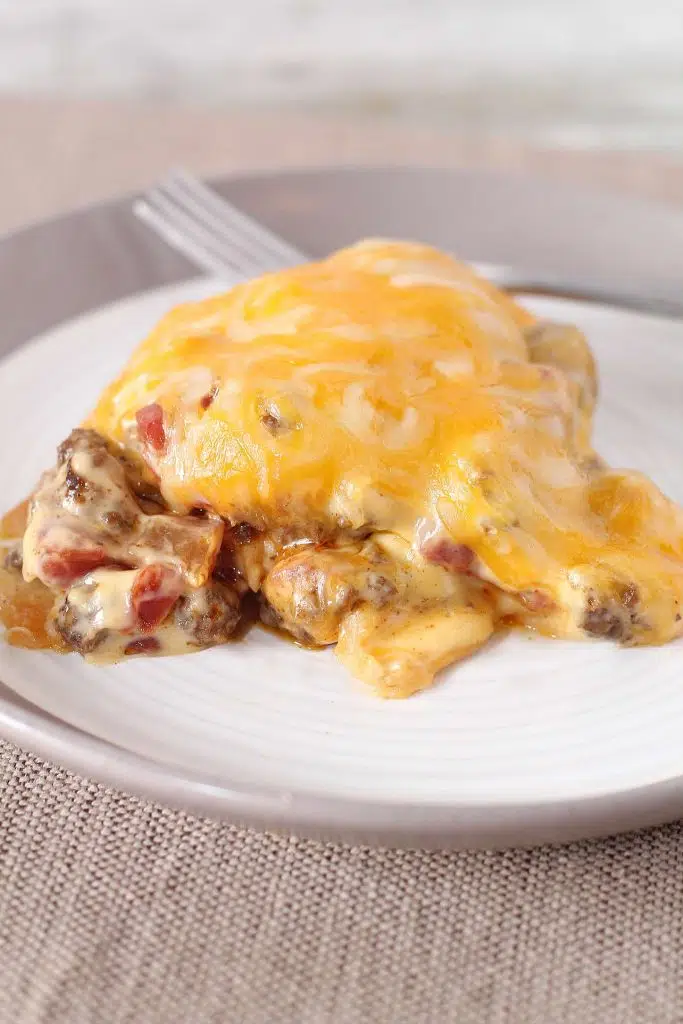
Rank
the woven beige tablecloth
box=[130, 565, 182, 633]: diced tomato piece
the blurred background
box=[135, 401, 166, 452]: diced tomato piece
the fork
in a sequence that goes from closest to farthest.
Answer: the woven beige tablecloth < box=[130, 565, 182, 633]: diced tomato piece < box=[135, 401, 166, 452]: diced tomato piece < the fork < the blurred background

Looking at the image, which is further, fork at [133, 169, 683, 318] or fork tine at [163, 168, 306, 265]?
fork tine at [163, 168, 306, 265]

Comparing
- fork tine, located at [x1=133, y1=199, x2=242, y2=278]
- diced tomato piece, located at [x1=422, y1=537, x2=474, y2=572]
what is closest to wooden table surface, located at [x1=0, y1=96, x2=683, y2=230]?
fork tine, located at [x1=133, y1=199, x2=242, y2=278]

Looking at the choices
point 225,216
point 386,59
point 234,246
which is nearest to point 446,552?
point 234,246

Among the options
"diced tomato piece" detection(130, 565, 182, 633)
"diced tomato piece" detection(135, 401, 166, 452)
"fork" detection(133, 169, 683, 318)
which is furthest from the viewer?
"fork" detection(133, 169, 683, 318)

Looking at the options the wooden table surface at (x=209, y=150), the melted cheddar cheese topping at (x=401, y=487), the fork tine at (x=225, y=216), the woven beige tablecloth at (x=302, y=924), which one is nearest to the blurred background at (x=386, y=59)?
the wooden table surface at (x=209, y=150)

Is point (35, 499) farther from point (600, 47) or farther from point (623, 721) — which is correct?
point (600, 47)

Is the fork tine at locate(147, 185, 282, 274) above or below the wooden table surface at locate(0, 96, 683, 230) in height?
above

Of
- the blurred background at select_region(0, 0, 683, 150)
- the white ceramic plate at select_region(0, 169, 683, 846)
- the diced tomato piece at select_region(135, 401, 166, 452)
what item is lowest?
the blurred background at select_region(0, 0, 683, 150)

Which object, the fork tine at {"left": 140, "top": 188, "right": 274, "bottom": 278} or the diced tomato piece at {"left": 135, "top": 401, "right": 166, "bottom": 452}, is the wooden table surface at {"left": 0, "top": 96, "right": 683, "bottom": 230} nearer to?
the fork tine at {"left": 140, "top": 188, "right": 274, "bottom": 278}
